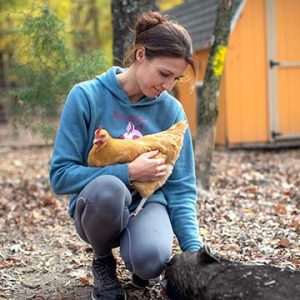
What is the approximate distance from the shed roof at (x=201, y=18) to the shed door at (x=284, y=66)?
76 centimetres

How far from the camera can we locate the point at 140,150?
9.78ft

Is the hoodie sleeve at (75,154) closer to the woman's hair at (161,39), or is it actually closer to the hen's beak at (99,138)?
the hen's beak at (99,138)

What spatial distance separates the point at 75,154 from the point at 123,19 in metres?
3.29

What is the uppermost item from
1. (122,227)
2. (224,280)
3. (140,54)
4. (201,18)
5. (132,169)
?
(201,18)

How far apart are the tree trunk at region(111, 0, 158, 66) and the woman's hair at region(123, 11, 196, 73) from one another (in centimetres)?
284

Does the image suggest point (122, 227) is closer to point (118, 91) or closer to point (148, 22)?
point (118, 91)

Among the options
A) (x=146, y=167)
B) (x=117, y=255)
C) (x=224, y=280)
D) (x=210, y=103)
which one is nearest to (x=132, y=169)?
(x=146, y=167)

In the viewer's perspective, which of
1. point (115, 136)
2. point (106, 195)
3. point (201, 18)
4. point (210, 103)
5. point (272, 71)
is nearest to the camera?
point (106, 195)

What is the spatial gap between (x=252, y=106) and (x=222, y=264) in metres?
7.42

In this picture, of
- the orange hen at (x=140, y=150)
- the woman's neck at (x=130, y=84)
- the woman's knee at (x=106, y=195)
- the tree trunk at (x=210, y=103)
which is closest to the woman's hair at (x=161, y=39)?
the woman's neck at (x=130, y=84)

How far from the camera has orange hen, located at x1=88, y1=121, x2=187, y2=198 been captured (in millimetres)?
2943

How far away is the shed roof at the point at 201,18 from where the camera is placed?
31.2 ft

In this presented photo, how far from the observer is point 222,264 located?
2.60m

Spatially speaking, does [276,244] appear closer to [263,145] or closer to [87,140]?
[87,140]
